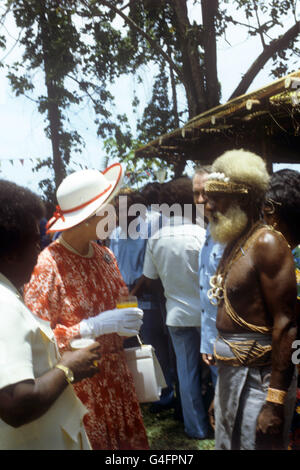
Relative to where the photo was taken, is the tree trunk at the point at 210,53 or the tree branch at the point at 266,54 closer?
the tree trunk at the point at 210,53

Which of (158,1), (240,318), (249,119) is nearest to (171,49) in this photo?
(158,1)

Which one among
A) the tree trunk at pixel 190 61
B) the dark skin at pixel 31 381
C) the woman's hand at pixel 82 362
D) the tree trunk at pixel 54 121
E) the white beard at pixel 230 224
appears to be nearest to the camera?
the dark skin at pixel 31 381

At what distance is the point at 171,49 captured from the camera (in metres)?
10.1

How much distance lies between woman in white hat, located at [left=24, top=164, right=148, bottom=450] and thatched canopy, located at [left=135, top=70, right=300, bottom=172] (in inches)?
98.5

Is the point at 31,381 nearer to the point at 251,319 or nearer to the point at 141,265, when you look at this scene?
the point at 251,319

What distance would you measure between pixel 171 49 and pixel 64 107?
23.1 feet

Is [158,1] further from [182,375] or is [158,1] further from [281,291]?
[281,291]

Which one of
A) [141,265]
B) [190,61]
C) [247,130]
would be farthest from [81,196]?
[190,61]

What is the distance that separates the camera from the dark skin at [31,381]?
115cm

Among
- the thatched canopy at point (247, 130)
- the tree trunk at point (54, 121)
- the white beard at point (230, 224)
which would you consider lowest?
the white beard at point (230, 224)

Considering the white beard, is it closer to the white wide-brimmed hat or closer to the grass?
the white wide-brimmed hat

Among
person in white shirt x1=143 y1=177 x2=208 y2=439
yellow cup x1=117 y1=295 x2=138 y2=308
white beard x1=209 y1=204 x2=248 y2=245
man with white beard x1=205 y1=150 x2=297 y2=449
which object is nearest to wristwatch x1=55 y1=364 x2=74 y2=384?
yellow cup x1=117 y1=295 x2=138 y2=308

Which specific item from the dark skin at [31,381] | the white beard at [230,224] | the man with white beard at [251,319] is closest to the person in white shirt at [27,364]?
the dark skin at [31,381]

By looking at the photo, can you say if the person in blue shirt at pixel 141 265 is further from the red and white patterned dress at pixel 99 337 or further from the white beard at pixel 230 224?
the white beard at pixel 230 224
